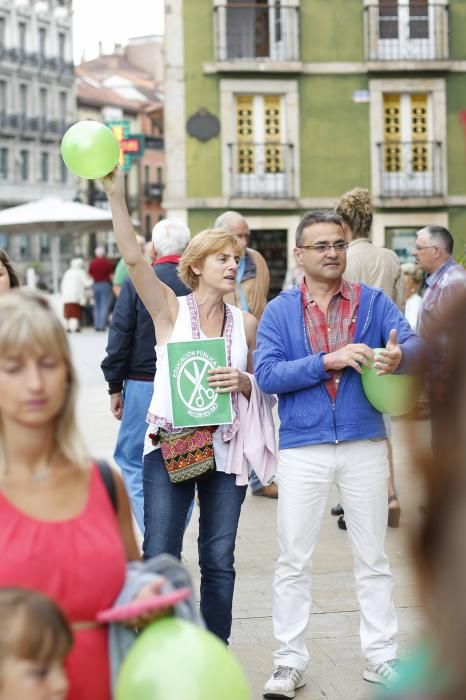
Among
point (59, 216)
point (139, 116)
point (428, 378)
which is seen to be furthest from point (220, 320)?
point (139, 116)

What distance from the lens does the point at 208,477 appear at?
507 centimetres

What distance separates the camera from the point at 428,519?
1.40m

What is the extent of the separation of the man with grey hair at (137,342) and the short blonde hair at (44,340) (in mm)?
3795

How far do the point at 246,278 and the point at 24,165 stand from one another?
7859 cm

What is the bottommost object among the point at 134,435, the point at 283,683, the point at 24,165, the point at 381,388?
the point at 283,683

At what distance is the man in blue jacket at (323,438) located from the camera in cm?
514

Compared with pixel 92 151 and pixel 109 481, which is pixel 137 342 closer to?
pixel 92 151

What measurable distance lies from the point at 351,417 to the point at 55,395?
2489 millimetres

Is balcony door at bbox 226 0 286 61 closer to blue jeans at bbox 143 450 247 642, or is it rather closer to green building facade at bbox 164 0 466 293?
green building facade at bbox 164 0 466 293

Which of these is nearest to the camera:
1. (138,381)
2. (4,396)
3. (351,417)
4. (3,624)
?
(3,624)

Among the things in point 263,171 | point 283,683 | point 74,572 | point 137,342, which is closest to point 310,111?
point 263,171

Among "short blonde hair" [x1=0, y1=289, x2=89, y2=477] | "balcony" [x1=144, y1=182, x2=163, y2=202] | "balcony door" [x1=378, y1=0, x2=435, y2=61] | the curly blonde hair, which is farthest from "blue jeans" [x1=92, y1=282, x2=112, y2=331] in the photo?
"balcony" [x1=144, y1=182, x2=163, y2=202]

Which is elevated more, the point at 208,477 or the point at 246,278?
the point at 246,278

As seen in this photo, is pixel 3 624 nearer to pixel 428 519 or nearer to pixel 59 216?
pixel 428 519
